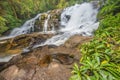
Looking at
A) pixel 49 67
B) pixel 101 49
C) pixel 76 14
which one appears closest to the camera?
pixel 101 49

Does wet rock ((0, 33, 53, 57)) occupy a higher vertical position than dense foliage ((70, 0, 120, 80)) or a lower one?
lower

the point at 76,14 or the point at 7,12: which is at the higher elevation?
the point at 76,14

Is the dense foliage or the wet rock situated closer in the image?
the dense foliage

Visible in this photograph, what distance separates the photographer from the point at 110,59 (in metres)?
3.26

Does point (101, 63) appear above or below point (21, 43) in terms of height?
above

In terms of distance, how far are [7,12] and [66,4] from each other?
1788 cm

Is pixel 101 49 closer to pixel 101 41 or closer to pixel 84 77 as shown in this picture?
pixel 101 41

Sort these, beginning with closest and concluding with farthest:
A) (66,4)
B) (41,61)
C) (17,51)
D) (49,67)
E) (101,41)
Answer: (101,41) → (49,67) → (41,61) → (17,51) → (66,4)

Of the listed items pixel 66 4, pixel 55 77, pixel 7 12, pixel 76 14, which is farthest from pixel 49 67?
pixel 66 4

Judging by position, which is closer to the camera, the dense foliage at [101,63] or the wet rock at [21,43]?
the dense foliage at [101,63]

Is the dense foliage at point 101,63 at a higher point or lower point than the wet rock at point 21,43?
higher

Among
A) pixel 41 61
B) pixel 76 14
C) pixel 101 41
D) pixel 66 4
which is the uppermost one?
pixel 101 41

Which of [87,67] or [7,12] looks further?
[7,12]

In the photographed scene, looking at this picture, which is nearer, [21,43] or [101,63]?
[101,63]
